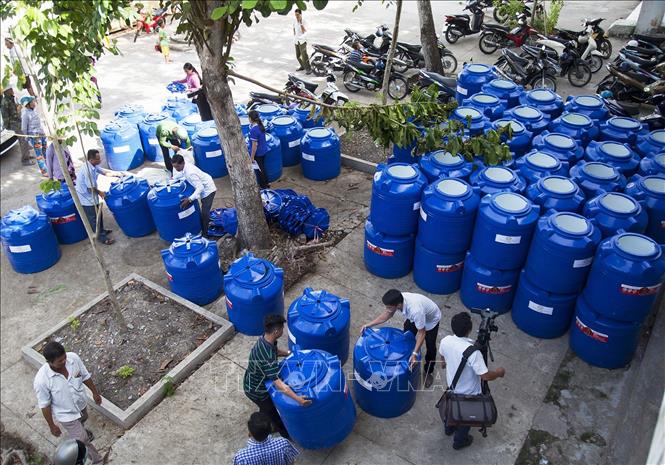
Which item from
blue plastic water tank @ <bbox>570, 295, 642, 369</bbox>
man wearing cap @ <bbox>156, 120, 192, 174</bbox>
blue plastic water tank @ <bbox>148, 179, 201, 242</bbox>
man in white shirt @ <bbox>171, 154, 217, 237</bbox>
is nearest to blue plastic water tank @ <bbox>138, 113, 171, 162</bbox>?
man wearing cap @ <bbox>156, 120, 192, 174</bbox>

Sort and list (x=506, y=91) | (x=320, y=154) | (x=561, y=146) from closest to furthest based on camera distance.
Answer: (x=561, y=146)
(x=506, y=91)
(x=320, y=154)

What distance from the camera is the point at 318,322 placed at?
4848mm

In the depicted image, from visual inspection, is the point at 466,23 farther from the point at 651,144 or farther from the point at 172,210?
the point at 172,210

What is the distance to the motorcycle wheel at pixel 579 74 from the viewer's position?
39.0ft

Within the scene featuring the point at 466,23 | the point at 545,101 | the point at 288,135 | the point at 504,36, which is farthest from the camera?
the point at 466,23

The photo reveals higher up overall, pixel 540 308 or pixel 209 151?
pixel 209 151

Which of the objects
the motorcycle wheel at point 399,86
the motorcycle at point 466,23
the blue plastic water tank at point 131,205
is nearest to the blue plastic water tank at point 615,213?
the blue plastic water tank at point 131,205

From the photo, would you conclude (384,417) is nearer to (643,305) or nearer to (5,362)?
(643,305)

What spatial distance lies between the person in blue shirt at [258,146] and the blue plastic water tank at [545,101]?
415cm

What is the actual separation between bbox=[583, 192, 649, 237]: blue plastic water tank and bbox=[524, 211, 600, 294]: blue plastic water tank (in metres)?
0.26

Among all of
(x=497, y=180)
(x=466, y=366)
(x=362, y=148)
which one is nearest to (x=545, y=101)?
(x=497, y=180)

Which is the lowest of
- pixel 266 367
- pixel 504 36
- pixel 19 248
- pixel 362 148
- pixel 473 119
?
pixel 362 148

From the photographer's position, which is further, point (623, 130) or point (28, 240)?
point (623, 130)

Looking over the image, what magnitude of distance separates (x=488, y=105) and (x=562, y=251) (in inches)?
141
